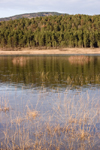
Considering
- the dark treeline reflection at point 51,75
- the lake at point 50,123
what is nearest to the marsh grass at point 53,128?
the lake at point 50,123

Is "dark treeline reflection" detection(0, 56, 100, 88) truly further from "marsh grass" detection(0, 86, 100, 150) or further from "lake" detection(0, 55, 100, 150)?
"marsh grass" detection(0, 86, 100, 150)

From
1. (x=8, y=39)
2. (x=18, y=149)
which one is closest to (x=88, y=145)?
(x=18, y=149)

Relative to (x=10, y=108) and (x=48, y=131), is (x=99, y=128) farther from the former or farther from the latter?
(x=10, y=108)

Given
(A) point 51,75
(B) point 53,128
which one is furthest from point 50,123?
(A) point 51,75

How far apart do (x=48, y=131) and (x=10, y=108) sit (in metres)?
4.34

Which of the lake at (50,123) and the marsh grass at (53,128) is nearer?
the marsh grass at (53,128)

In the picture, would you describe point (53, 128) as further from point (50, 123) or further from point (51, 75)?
point (51, 75)

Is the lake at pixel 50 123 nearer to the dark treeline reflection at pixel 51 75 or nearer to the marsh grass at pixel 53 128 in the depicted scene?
the marsh grass at pixel 53 128

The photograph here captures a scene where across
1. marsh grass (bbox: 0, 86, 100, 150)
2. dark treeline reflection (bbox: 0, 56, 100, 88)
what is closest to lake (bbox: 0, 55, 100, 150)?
marsh grass (bbox: 0, 86, 100, 150)

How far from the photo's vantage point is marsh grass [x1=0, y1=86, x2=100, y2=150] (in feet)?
27.1

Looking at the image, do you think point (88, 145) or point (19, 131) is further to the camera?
point (19, 131)

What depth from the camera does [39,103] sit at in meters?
14.3

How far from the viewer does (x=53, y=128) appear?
975cm

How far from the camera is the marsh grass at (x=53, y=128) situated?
27.1 ft
